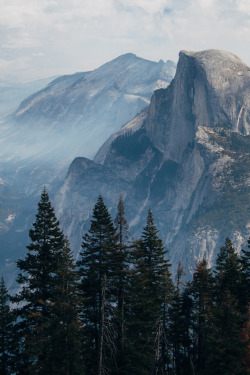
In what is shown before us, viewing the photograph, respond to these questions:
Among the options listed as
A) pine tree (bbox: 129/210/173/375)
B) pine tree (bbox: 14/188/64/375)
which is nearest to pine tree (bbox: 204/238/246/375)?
pine tree (bbox: 129/210/173/375)

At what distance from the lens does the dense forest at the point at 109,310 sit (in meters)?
38.4

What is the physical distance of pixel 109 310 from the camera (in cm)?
3744

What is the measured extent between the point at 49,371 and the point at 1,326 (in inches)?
280

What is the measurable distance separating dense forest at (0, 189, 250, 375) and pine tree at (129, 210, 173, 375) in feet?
0.31

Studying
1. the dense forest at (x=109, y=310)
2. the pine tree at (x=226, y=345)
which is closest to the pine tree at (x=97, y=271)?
the dense forest at (x=109, y=310)

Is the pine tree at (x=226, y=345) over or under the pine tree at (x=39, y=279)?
under

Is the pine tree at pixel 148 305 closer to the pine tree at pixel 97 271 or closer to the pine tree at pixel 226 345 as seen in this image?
the pine tree at pixel 97 271

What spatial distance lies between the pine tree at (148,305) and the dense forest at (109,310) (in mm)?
93

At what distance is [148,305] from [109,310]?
980cm

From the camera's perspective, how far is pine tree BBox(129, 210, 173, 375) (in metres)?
42.6

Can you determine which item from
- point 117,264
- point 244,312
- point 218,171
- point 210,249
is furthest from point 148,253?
point 218,171

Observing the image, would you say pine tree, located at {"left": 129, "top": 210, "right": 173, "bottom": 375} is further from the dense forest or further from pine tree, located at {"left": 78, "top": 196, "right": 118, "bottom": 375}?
pine tree, located at {"left": 78, "top": 196, "right": 118, "bottom": 375}

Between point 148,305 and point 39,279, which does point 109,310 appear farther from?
point 148,305

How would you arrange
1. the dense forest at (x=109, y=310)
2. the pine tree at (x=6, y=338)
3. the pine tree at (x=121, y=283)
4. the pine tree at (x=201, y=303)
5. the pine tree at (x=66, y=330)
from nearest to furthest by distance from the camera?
the pine tree at (x=66, y=330), the dense forest at (x=109, y=310), the pine tree at (x=121, y=283), the pine tree at (x=6, y=338), the pine tree at (x=201, y=303)
